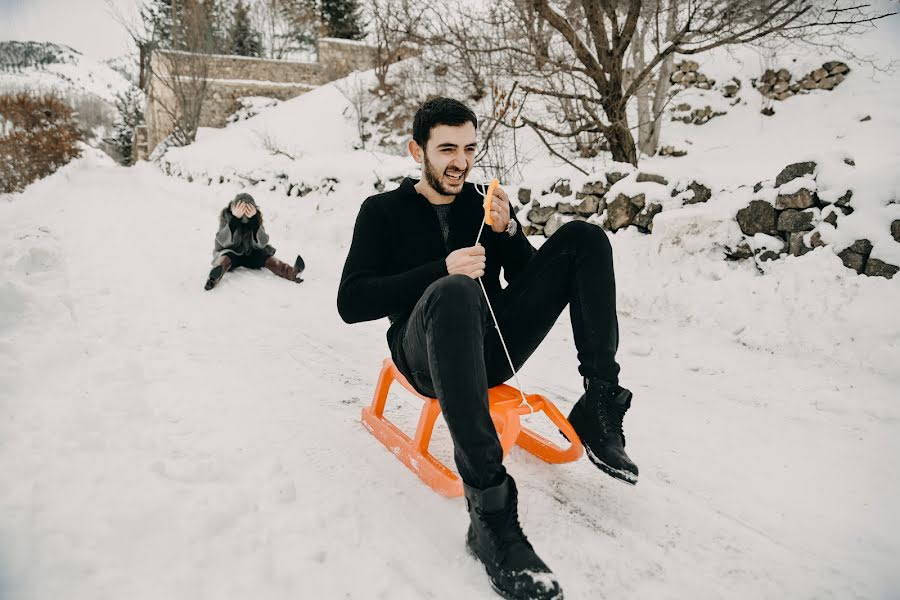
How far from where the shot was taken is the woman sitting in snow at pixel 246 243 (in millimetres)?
4969

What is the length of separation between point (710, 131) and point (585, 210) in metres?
6.34

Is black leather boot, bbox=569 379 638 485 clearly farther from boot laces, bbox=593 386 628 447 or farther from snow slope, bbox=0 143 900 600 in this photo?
snow slope, bbox=0 143 900 600

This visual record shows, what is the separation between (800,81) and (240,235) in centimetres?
1059

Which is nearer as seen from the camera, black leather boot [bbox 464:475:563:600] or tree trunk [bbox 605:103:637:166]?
black leather boot [bbox 464:475:563:600]

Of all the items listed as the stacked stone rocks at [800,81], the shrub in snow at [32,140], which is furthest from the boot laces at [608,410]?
the shrub in snow at [32,140]

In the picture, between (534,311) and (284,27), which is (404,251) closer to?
(534,311)

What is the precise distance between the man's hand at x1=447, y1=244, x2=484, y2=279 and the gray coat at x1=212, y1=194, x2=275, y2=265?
13.2 ft

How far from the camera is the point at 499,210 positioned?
1.84 meters

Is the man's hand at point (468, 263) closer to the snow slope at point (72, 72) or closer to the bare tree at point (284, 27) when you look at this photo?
the bare tree at point (284, 27)

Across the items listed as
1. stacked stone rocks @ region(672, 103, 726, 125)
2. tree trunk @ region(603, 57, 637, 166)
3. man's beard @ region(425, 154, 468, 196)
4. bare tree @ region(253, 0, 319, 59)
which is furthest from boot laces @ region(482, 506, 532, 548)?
bare tree @ region(253, 0, 319, 59)

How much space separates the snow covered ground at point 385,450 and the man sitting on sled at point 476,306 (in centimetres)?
19

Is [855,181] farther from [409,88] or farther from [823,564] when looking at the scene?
[409,88]

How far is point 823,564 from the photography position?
142 cm

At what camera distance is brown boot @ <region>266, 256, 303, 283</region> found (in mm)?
4980
